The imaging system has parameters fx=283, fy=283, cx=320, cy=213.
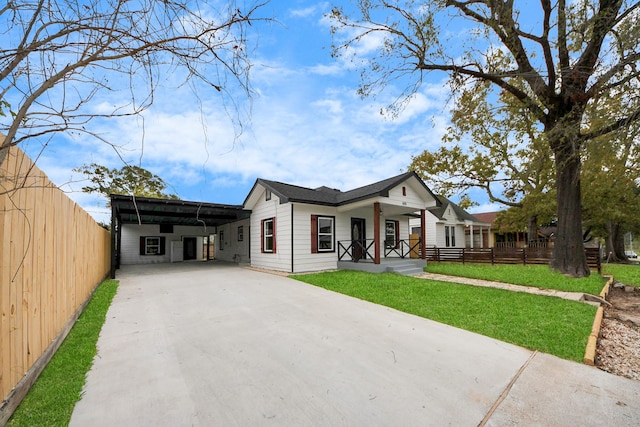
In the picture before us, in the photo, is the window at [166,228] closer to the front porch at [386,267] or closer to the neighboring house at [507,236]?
the front porch at [386,267]

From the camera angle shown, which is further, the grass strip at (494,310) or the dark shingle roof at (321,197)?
the dark shingle roof at (321,197)

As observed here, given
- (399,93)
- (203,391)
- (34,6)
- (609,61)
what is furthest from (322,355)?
(609,61)

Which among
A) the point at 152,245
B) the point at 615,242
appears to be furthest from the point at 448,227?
the point at 152,245

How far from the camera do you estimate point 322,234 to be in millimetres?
11531

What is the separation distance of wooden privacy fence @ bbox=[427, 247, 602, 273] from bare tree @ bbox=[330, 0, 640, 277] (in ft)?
8.11

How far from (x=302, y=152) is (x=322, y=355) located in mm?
8983

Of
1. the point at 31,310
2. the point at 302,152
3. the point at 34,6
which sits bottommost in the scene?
the point at 31,310

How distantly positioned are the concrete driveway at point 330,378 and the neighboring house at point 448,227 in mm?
16358

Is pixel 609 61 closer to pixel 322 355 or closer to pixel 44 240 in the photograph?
pixel 322 355

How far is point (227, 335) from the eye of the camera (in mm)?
4098

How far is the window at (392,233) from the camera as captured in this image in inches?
555

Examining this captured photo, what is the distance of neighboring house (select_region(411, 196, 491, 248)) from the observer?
2072 centimetres

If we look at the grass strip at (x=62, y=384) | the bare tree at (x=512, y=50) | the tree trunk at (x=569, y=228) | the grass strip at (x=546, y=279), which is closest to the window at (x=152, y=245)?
the grass strip at (x=62, y=384)

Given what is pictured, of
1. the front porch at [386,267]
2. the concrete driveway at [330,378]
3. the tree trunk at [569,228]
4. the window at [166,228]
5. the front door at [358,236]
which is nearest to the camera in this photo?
the concrete driveway at [330,378]
